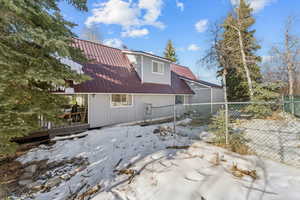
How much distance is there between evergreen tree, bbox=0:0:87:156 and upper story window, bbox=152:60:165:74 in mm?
9309

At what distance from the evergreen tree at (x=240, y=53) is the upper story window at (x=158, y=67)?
6196mm

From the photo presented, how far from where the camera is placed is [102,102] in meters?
9.15

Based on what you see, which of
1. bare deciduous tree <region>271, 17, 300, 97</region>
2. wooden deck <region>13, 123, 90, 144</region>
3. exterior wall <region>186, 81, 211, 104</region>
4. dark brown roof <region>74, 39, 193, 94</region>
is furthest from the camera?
exterior wall <region>186, 81, 211, 104</region>

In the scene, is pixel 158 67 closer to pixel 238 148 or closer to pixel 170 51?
pixel 238 148

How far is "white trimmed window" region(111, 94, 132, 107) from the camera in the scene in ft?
32.1

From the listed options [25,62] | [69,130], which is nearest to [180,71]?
[69,130]

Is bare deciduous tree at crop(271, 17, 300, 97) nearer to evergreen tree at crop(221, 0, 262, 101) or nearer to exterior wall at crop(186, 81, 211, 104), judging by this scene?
evergreen tree at crop(221, 0, 262, 101)

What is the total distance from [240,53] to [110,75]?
13.0 meters

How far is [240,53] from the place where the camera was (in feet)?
48.3

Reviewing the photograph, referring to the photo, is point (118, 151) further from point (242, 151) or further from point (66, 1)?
point (66, 1)

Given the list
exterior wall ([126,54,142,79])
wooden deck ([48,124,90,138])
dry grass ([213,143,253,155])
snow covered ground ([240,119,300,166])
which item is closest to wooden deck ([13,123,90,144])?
wooden deck ([48,124,90,138])

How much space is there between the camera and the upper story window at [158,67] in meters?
12.3

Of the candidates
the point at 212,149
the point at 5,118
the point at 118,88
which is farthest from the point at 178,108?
the point at 5,118

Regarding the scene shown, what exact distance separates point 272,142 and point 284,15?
1464 centimetres
